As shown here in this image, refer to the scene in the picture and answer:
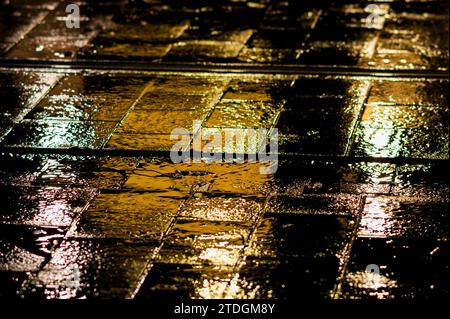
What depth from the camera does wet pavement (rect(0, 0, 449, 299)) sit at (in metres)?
5.25

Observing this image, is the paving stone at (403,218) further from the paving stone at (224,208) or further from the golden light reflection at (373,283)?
the paving stone at (224,208)

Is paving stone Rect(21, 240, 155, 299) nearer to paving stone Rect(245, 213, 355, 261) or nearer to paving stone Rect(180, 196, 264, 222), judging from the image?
paving stone Rect(180, 196, 264, 222)

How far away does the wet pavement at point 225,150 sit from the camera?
5250 mm

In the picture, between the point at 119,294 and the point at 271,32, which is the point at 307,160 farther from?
the point at 271,32

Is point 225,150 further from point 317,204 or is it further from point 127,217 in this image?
point 127,217

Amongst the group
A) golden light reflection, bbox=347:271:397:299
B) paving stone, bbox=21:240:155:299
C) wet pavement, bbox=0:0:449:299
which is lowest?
wet pavement, bbox=0:0:449:299

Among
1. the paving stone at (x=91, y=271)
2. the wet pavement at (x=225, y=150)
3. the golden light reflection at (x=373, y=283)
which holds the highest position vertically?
the golden light reflection at (x=373, y=283)

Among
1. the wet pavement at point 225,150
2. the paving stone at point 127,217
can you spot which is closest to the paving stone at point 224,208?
the wet pavement at point 225,150

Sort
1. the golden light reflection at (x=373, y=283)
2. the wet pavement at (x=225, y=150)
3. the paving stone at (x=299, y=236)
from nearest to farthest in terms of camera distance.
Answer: the golden light reflection at (x=373, y=283) < the wet pavement at (x=225, y=150) < the paving stone at (x=299, y=236)

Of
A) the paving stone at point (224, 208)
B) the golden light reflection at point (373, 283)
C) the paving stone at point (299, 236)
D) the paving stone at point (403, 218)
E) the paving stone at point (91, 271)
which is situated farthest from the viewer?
the paving stone at point (224, 208)

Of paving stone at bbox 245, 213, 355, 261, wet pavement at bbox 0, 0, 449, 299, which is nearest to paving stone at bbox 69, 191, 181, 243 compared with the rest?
wet pavement at bbox 0, 0, 449, 299

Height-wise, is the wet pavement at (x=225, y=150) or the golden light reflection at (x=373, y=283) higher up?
the golden light reflection at (x=373, y=283)

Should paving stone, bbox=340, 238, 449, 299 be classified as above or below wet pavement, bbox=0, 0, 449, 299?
above

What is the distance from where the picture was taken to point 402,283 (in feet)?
16.5
